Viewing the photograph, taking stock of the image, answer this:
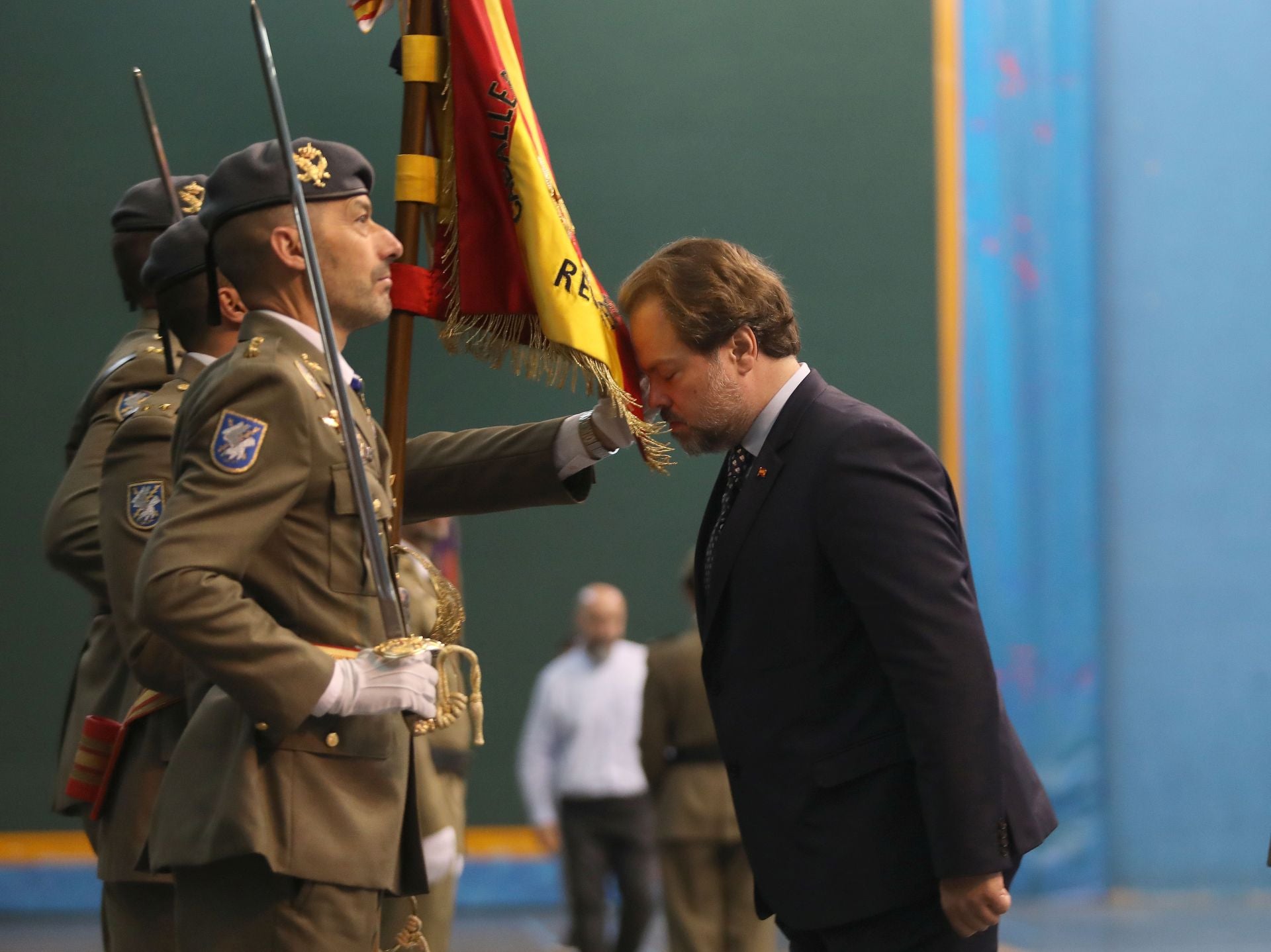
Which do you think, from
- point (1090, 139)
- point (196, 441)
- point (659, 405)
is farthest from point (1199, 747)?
point (196, 441)

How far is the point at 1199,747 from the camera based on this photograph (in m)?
6.31

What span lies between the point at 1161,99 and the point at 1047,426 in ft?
4.80

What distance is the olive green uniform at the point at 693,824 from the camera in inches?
154

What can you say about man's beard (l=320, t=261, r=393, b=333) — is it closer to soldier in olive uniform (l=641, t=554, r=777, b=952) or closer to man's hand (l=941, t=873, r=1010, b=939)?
man's hand (l=941, t=873, r=1010, b=939)

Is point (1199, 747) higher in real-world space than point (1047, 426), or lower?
lower

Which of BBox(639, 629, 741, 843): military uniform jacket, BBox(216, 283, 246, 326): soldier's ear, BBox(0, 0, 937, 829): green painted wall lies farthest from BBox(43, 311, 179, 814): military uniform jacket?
BBox(0, 0, 937, 829): green painted wall

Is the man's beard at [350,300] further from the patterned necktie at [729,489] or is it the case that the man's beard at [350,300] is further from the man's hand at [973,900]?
the man's hand at [973,900]

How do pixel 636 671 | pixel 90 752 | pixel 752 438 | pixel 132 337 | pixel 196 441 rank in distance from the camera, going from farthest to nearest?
pixel 636 671 < pixel 132 337 < pixel 90 752 < pixel 752 438 < pixel 196 441

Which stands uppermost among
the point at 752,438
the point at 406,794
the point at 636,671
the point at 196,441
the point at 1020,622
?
the point at 196,441

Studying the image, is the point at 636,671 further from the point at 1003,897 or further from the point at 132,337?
the point at 1003,897

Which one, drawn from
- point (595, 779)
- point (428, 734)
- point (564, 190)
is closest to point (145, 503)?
point (428, 734)

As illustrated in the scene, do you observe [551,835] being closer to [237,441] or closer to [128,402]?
[128,402]

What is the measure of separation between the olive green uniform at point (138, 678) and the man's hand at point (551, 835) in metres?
2.33

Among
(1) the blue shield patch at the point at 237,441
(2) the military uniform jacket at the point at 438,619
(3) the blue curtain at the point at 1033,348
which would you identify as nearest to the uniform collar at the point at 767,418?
(2) the military uniform jacket at the point at 438,619
